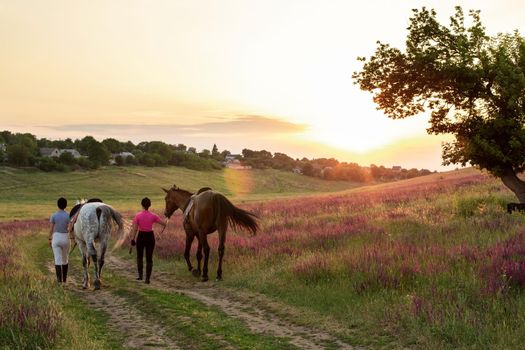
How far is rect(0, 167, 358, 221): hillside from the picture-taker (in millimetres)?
79562

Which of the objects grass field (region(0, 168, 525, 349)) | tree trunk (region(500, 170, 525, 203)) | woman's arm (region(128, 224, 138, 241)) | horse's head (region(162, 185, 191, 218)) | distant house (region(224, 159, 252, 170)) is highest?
distant house (region(224, 159, 252, 170))

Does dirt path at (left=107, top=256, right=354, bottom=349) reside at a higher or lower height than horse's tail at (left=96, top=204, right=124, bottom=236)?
lower

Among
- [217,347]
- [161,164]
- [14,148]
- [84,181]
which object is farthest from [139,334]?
[161,164]

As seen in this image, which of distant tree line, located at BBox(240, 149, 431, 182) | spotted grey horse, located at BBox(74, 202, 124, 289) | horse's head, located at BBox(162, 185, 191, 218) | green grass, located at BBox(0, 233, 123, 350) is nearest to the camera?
green grass, located at BBox(0, 233, 123, 350)

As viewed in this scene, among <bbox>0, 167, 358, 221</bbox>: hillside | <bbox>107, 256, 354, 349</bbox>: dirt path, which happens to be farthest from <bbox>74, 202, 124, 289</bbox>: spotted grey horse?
<bbox>0, 167, 358, 221</bbox>: hillside

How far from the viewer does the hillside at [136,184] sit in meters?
79.6

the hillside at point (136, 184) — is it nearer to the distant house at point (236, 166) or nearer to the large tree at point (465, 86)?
the distant house at point (236, 166)

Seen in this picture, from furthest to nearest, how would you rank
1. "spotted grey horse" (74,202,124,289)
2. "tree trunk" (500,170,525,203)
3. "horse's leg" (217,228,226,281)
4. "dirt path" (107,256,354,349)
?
1. "tree trunk" (500,170,525,203)
2. "horse's leg" (217,228,226,281)
3. "spotted grey horse" (74,202,124,289)
4. "dirt path" (107,256,354,349)

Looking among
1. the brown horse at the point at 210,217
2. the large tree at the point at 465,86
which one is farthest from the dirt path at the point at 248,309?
the large tree at the point at 465,86

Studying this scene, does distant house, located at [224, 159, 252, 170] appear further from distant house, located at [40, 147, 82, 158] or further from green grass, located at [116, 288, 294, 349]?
green grass, located at [116, 288, 294, 349]

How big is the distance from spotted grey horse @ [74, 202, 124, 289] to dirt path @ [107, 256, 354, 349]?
165 centimetres

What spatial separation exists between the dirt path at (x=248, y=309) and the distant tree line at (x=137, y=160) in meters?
105

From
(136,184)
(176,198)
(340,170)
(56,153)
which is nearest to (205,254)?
(176,198)

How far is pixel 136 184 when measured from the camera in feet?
A: 332
